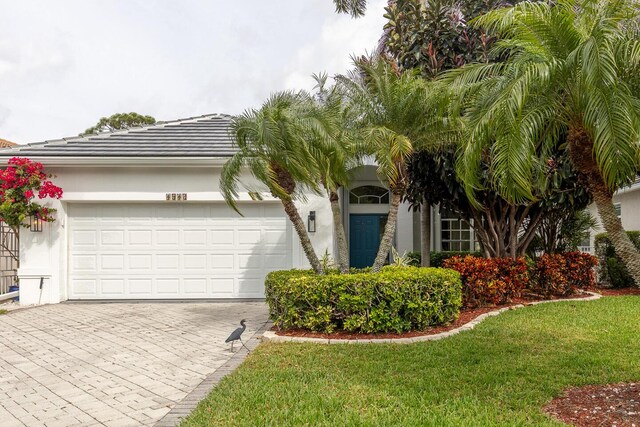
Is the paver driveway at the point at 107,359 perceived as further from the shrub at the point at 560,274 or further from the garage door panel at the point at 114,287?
the shrub at the point at 560,274

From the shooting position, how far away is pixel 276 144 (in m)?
6.90

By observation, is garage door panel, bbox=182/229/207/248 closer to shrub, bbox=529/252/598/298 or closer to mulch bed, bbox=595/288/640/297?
shrub, bbox=529/252/598/298

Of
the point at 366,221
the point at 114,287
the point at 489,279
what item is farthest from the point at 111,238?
the point at 489,279

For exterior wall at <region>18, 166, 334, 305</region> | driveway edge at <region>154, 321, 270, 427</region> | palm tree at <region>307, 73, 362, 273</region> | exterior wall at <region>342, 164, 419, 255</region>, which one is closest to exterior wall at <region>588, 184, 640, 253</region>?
exterior wall at <region>342, 164, 419, 255</region>

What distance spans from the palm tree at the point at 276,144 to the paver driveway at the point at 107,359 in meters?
2.72

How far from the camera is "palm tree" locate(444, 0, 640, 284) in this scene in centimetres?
397

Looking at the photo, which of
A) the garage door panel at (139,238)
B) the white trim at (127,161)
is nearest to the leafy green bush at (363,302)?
the white trim at (127,161)

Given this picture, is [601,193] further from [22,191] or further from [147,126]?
[147,126]

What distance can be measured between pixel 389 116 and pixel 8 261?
11.0 meters

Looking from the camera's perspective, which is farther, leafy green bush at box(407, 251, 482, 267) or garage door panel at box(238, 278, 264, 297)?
leafy green bush at box(407, 251, 482, 267)

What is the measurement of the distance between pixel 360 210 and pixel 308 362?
9468mm

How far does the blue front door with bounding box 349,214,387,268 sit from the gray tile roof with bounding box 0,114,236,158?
5193 mm

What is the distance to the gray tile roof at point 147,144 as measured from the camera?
10.8 m

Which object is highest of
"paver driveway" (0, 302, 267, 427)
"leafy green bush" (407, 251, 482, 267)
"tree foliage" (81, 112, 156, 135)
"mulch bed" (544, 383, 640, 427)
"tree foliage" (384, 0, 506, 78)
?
"tree foliage" (81, 112, 156, 135)
